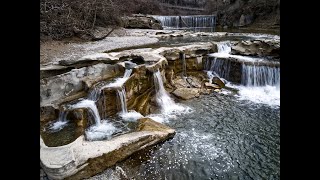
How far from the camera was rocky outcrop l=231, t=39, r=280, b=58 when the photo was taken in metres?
10.5

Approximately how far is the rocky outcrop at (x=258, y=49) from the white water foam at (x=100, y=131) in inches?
273

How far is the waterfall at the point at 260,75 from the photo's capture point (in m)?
9.48

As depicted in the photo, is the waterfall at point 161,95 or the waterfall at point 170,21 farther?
the waterfall at point 170,21

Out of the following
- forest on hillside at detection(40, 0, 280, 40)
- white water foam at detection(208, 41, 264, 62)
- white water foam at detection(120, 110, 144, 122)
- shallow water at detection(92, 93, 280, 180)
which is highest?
forest on hillside at detection(40, 0, 280, 40)

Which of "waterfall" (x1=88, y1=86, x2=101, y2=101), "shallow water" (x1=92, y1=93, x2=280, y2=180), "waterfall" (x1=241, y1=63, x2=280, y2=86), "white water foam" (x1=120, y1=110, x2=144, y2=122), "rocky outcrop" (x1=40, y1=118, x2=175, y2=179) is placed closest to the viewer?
"rocky outcrop" (x1=40, y1=118, x2=175, y2=179)

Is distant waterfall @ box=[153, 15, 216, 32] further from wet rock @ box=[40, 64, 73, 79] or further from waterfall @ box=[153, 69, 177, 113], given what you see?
wet rock @ box=[40, 64, 73, 79]

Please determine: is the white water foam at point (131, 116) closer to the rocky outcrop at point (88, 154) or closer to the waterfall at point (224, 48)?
the rocky outcrop at point (88, 154)

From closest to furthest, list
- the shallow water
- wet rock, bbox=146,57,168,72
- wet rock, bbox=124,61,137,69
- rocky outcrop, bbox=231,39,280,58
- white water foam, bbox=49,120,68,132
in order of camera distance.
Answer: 1. the shallow water
2. white water foam, bbox=49,120,68,132
3. wet rock, bbox=124,61,137,69
4. wet rock, bbox=146,57,168,72
5. rocky outcrop, bbox=231,39,280,58

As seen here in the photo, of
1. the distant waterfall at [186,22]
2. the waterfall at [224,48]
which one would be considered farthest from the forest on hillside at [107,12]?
the waterfall at [224,48]

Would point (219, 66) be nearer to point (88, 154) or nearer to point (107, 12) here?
point (88, 154)

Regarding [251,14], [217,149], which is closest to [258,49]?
[217,149]

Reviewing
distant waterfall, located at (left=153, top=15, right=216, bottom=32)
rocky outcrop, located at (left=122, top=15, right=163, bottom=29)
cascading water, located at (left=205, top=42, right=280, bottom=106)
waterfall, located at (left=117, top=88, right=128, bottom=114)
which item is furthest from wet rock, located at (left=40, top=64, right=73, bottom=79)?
A: distant waterfall, located at (left=153, top=15, right=216, bottom=32)

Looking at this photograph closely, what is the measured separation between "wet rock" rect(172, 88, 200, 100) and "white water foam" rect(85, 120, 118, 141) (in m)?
2.97
